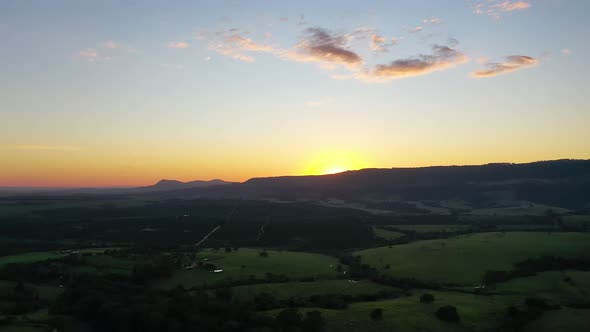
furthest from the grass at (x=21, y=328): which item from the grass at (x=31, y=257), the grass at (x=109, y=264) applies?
the grass at (x=31, y=257)

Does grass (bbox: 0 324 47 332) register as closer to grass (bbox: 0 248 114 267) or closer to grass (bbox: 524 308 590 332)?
grass (bbox: 0 248 114 267)

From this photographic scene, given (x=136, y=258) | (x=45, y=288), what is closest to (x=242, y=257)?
(x=136, y=258)

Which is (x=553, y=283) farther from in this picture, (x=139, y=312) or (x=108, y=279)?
(x=108, y=279)

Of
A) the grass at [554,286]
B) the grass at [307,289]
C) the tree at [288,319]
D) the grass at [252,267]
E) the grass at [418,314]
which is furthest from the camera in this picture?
the grass at [252,267]

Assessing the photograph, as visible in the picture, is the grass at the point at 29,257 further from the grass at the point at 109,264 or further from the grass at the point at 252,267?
the grass at the point at 252,267

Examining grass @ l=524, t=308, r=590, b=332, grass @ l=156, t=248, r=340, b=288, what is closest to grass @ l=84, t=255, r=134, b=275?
grass @ l=156, t=248, r=340, b=288
